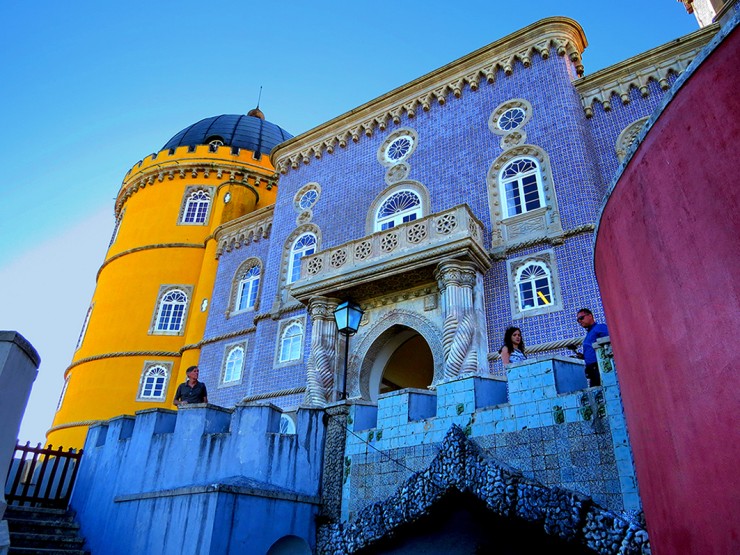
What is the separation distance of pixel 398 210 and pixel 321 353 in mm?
4765

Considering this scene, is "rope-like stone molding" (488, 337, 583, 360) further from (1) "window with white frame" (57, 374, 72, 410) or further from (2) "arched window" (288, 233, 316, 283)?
(1) "window with white frame" (57, 374, 72, 410)

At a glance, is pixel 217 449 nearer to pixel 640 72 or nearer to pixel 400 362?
pixel 400 362

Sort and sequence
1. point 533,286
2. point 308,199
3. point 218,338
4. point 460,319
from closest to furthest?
point 460,319 → point 533,286 → point 308,199 → point 218,338

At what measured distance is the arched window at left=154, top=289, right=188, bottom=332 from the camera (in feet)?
70.6

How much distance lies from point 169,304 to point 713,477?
69.3ft

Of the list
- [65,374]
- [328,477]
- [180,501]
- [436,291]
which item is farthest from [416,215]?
[65,374]

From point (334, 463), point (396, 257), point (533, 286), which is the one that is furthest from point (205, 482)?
point (533, 286)

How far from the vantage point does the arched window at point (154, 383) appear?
20.1 metres

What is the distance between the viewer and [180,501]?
6656 millimetres

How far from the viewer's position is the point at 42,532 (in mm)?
7707

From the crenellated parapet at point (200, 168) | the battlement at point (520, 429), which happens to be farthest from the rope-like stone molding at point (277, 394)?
the crenellated parapet at point (200, 168)

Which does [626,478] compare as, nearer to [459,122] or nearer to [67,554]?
[67,554]

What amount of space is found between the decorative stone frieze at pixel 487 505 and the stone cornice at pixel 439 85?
12259 mm

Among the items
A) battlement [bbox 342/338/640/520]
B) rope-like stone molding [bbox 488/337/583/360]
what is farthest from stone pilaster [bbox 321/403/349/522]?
rope-like stone molding [bbox 488/337/583/360]
